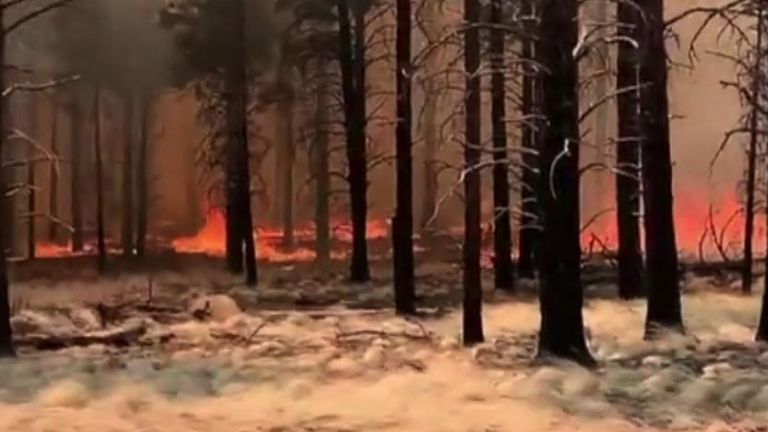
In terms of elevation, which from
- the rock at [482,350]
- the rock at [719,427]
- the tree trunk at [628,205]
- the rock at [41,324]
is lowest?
the rock at [719,427]

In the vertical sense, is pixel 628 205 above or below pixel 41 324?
above

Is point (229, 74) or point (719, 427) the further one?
point (229, 74)

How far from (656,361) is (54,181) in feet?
71.5

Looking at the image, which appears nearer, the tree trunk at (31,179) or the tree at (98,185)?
the tree trunk at (31,179)

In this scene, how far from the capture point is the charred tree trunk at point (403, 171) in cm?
1591

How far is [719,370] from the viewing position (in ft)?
36.1

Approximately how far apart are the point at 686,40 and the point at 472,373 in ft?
63.9

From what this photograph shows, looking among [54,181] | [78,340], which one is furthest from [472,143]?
[54,181]

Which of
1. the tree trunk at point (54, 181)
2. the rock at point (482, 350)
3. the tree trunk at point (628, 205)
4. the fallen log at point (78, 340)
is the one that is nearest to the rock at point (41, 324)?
the fallen log at point (78, 340)

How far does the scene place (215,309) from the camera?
58.2 feet

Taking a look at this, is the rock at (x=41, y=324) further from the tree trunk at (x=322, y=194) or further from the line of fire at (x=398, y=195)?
the tree trunk at (x=322, y=194)

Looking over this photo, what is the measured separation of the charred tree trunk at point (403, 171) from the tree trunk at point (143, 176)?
1347cm

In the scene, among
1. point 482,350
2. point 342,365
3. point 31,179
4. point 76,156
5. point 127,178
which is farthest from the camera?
point 76,156

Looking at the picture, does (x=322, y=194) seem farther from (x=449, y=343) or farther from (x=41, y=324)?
(x=449, y=343)
